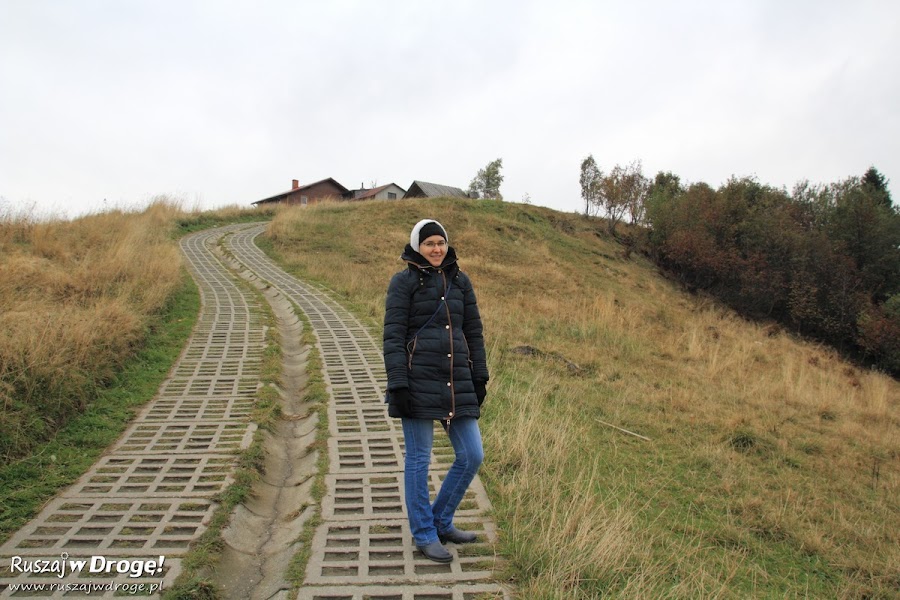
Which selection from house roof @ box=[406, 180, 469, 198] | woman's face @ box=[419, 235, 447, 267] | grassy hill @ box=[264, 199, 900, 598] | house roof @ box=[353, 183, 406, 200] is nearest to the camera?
woman's face @ box=[419, 235, 447, 267]

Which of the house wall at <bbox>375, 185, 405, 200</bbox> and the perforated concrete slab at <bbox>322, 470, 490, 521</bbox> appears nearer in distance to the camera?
the perforated concrete slab at <bbox>322, 470, 490, 521</bbox>

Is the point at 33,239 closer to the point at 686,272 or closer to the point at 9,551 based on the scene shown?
the point at 9,551

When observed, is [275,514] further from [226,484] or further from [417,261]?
[417,261]

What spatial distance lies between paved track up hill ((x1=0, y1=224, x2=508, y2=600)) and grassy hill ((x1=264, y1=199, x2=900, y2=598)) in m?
0.54

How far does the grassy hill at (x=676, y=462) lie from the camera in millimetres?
3441

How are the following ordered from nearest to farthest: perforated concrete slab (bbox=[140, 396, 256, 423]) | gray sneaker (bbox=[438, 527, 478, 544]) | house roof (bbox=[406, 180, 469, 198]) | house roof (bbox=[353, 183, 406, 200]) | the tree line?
gray sneaker (bbox=[438, 527, 478, 544]) < perforated concrete slab (bbox=[140, 396, 256, 423]) < the tree line < house roof (bbox=[406, 180, 469, 198]) < house roof (bbox=[353, 183, 406, 200])

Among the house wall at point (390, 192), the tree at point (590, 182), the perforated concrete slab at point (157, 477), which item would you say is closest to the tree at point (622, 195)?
the tree at point (590, 182)

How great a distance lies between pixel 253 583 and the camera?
120 inches

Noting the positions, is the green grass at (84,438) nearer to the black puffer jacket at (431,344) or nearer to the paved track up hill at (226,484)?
the paved track up hill at (226,484)

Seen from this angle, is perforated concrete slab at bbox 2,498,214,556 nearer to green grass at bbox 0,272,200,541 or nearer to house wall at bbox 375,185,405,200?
green grass at bbox 0,272,200,541

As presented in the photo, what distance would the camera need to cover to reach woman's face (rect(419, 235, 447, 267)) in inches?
126

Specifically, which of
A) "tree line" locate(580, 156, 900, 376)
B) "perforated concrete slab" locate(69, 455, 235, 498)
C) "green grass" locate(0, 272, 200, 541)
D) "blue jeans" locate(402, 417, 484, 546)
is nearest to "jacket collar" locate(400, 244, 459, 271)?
"blue jeans" locate(402, 417, 484, 546)

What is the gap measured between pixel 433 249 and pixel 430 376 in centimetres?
72

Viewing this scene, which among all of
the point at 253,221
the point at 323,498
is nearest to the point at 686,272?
the point at 253,221
